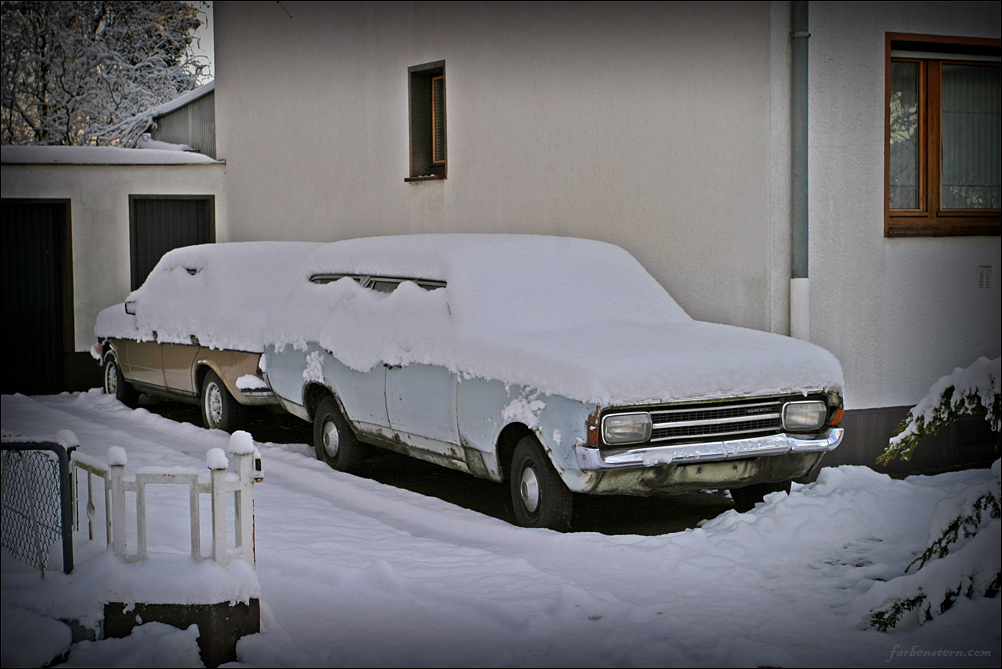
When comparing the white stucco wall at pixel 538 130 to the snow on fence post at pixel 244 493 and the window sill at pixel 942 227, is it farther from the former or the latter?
the snow on fence post at pixel 244 493

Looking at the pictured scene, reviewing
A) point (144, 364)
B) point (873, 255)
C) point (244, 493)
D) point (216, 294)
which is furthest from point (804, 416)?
point (144, 364)

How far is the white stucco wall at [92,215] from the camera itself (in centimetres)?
1516

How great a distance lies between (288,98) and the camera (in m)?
15.8

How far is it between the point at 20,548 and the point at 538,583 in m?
2.53

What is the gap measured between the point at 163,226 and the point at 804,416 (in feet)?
35.9

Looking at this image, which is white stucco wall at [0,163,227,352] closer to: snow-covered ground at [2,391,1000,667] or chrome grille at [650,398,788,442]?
snow-covered ground at [2,391,1000,667]

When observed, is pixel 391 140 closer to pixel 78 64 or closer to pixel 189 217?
pixel 189 217

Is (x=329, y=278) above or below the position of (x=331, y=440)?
above

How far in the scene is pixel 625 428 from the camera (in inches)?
267

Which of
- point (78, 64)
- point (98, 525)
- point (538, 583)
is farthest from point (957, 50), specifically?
point (78, 64)

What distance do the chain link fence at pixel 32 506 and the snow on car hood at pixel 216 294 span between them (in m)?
4.64

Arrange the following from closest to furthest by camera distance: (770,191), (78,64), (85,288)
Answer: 1. (770,191)
2. (85,288)
3. (78,64)

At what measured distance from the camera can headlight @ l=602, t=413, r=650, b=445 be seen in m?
6.73

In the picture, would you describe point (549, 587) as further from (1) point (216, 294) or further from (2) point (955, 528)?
(1) point (216, 294)
